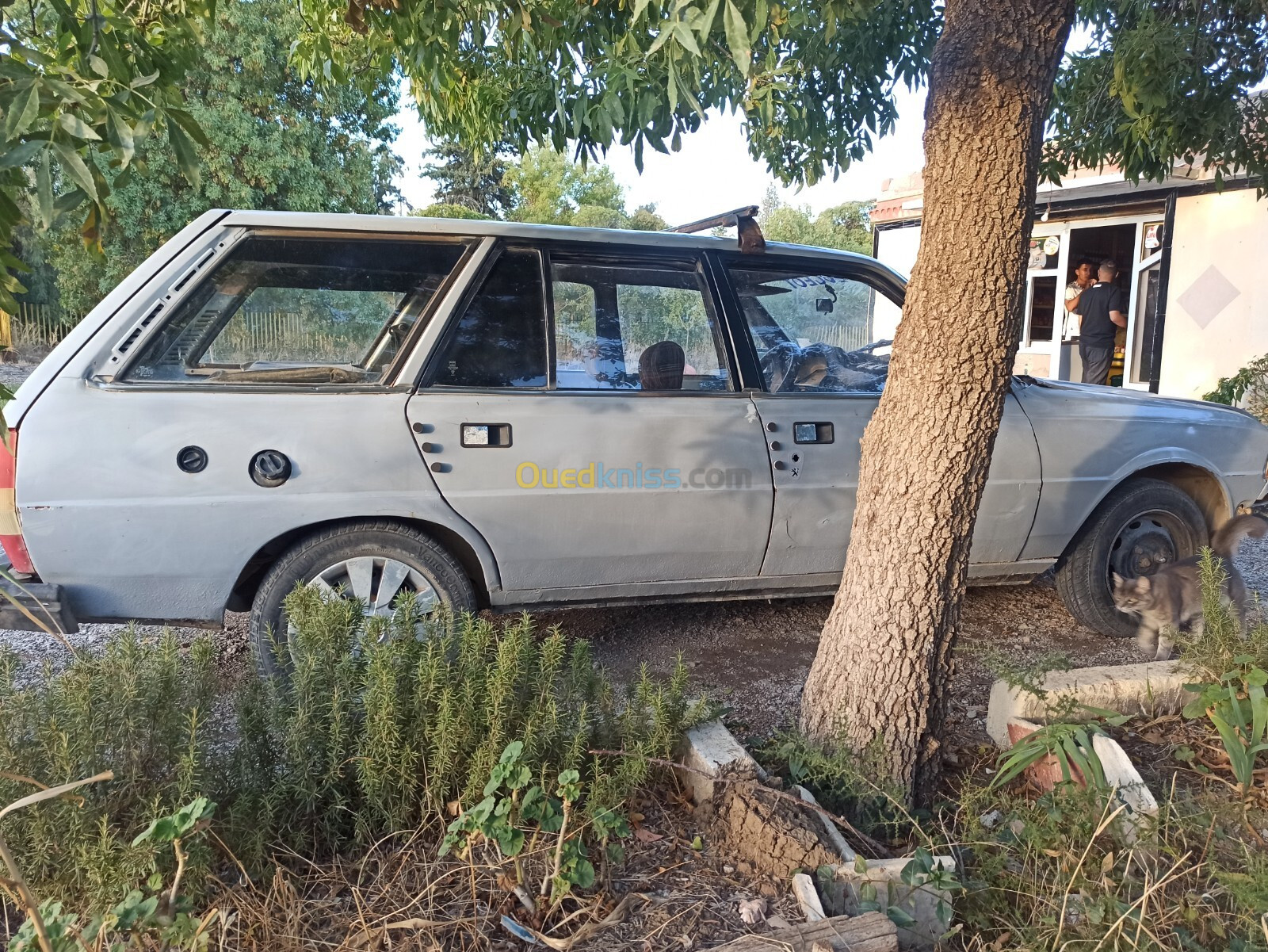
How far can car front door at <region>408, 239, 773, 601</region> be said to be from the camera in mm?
3854

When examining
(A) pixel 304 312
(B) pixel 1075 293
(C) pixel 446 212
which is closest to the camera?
(A) pixel 304 312

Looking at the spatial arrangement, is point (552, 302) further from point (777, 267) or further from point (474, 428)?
point (777, 267)

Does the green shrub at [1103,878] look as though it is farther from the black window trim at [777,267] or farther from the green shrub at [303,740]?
the black window trim at [777,267]

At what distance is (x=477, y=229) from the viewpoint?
4.00 metres

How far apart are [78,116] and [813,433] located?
3.11 m

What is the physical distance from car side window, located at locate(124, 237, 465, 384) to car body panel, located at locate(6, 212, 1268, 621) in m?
0.08

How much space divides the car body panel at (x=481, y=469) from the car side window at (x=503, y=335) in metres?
0.08

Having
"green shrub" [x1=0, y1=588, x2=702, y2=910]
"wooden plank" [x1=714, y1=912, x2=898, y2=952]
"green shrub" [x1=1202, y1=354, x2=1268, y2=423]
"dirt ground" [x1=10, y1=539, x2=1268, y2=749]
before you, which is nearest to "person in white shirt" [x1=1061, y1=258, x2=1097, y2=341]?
"green shrub" [x1=1202, y1=354, x2=1268, y2=423]

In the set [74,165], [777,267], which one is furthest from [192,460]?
[777,267]

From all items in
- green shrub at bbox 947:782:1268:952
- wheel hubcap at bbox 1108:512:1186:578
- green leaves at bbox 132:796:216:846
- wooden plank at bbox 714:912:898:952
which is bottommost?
green shrub at bbox 947:782:1268:952

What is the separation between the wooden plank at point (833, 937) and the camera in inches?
74.7

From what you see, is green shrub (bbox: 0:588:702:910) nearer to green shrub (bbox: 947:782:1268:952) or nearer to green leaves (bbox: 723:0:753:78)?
green shrub (bbox: 947:782:1268:952)

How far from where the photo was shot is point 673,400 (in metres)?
4.11

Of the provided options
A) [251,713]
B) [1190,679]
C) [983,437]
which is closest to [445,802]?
[251,713]
